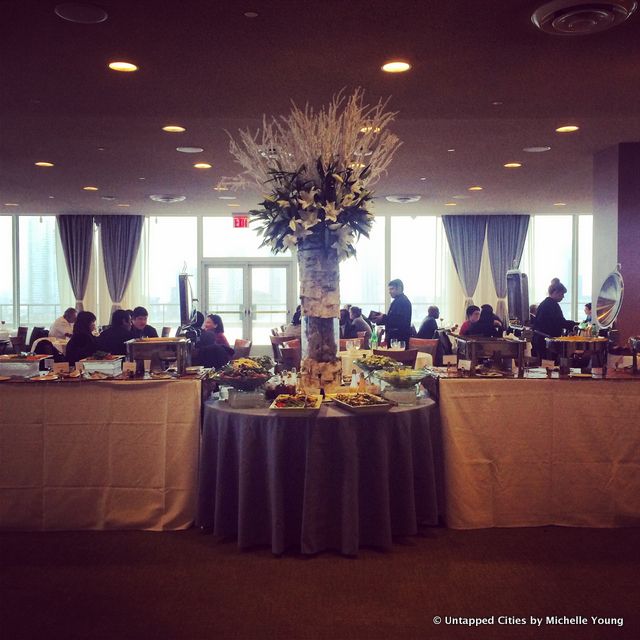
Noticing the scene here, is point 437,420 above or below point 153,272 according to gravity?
below

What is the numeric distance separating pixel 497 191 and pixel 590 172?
179 cm

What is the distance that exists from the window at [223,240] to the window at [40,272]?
2778 mm

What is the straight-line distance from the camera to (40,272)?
13.4m

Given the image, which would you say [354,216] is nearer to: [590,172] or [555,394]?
[555,394]

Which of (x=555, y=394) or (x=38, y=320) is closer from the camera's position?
(x=555, y=394)

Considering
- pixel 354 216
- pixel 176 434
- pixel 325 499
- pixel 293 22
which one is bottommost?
pixel 325 499

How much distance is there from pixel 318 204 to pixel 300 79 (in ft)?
4.19

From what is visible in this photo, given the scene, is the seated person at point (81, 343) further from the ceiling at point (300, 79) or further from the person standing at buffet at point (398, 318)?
the person standing at buffet at point (398, 318)

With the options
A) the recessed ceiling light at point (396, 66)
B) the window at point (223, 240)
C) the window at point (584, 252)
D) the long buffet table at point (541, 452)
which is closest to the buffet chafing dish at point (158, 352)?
the long buffet table at point (541, 452)

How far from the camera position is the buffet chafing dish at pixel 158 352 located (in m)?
4.12

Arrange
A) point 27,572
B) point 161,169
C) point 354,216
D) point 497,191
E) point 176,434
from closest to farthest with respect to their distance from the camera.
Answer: point 27,572 → point 354,216 → point 176,434 → point 161,169 → point 497,191

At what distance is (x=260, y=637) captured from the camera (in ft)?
A: 8.84

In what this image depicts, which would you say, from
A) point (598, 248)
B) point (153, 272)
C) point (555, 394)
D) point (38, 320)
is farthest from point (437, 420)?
point (38, 320)

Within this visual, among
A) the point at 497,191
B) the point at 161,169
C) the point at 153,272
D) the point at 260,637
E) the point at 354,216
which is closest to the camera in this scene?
the point at 260,637
